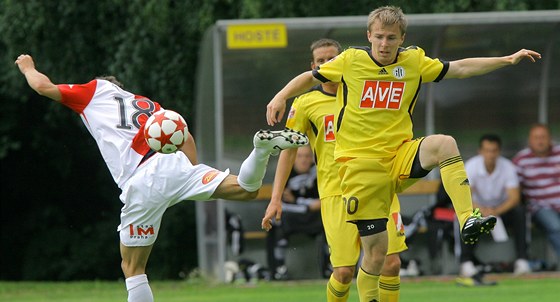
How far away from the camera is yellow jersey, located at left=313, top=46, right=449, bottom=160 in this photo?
7.89 metres

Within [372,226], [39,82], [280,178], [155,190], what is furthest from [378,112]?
[39,82]

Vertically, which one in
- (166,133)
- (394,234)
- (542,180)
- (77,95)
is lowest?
(394,234)

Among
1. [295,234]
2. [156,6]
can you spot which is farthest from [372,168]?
[156,6]

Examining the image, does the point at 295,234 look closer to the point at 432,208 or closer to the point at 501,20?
the point at 432,208

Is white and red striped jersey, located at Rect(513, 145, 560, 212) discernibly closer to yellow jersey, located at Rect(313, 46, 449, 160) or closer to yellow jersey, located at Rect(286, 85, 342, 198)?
yellow jersey, located at Rect(286, 85, 342, 198)

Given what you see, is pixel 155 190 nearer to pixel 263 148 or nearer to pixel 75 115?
pixel 263 148

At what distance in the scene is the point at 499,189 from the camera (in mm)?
14750

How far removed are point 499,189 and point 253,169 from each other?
273 inches

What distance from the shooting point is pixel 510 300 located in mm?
11578

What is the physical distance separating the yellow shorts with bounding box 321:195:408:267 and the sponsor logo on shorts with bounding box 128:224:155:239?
4.32 ft

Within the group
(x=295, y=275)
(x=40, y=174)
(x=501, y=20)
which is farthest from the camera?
(x=40, y=174)

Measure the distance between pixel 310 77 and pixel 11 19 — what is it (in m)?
9.62

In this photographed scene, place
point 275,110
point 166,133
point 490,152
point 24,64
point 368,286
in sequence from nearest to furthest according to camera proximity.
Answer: point 275,110 < point 368,286 < point 166,133 < point 24,64 < point 490,152

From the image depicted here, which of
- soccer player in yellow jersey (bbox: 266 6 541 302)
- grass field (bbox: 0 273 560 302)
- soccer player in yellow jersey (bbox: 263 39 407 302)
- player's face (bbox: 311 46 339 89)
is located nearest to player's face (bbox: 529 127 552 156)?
grass field (bbox: 0 273 560 302)
